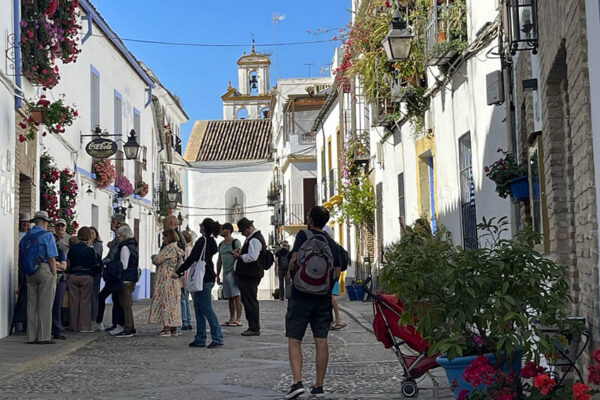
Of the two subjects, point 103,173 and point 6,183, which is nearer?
point 6,183

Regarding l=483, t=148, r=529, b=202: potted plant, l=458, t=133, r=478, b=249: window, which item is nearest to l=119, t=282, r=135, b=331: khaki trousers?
l=458, t=133, r=478, b=249: window

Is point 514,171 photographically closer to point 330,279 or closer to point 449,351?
point 330,279

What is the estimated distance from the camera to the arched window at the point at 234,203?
218 ft

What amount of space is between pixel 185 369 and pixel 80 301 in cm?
528

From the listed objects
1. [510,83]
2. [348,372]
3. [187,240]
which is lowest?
[348,372]

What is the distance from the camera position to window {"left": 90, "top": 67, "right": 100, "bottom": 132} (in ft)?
84.7

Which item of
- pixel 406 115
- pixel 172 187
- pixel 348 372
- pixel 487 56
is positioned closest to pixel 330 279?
pixel 348 372

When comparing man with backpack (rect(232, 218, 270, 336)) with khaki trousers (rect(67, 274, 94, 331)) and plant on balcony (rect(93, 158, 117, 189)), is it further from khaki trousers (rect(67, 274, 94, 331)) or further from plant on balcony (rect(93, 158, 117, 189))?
plant on balcony (rect(93, 158, 117, 189))

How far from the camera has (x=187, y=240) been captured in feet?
58.8

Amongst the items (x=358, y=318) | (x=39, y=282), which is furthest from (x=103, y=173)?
(x=39, y=282)

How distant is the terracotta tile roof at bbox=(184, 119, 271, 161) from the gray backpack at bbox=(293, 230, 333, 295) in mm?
57312

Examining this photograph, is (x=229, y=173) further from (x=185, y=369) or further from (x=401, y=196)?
(x=185, y=369)

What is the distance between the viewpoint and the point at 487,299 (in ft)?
22.7

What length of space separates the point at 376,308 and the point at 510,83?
445cm
